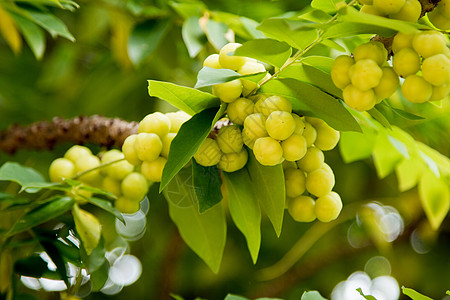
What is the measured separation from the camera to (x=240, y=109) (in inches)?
18.8

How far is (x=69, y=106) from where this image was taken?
133 centimetres

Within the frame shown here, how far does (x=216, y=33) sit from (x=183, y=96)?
32 centimetres

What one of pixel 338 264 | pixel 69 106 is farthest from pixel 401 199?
pixel 69 106

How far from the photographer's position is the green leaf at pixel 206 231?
2.00ft

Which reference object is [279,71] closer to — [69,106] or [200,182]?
[200,182]

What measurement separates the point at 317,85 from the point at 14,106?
100cm

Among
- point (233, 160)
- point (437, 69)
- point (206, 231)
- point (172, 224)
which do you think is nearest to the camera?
point (437, 69)

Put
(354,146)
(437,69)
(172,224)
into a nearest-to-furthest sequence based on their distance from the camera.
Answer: (437,69), (354,146), (172,224)

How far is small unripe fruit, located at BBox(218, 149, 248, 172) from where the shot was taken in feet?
1.67

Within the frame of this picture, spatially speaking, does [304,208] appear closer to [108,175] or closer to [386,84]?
[386,84]

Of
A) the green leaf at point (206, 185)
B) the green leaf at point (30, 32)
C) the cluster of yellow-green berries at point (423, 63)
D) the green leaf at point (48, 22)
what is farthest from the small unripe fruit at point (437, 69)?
the green leaf at point (30, 32)

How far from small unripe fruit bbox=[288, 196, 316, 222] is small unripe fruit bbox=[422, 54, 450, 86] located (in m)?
0.16

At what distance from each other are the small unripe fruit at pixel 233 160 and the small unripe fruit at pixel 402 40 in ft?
0.56

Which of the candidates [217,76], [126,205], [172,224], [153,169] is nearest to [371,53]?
[217,76]
